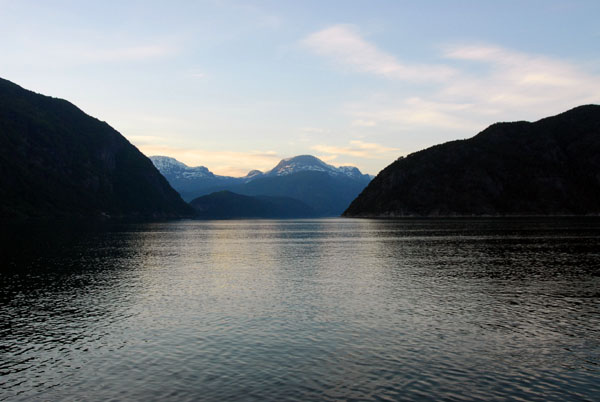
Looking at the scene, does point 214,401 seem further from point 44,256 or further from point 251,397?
point 44,256

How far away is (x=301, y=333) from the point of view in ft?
122

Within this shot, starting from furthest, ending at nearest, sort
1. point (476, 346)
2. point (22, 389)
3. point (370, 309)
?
point (370, 309)
point (476, 346)
point (22, 389)

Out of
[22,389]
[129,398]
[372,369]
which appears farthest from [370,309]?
[22,389]

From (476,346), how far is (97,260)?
7852 centimetres

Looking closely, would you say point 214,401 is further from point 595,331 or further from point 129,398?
point 595,331

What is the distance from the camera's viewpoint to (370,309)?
1832 inches

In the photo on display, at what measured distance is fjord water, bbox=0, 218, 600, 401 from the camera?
25750 mm

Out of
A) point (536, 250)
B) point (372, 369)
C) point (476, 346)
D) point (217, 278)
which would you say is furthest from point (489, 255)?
point (372, 369)

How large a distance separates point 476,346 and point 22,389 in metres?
29.3

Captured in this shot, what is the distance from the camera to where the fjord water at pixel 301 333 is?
25.8 m

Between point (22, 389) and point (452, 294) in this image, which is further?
point (452, 294)

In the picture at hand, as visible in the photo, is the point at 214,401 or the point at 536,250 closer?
the point at 214,401

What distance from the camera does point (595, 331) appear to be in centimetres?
3725

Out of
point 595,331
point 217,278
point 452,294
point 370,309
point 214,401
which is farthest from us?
point 217,278
